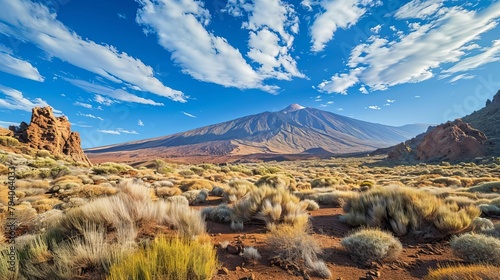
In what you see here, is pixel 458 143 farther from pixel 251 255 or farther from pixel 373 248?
pixel 251 255

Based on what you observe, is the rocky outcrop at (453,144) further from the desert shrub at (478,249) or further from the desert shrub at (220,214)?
the desert shrub at (220,214)

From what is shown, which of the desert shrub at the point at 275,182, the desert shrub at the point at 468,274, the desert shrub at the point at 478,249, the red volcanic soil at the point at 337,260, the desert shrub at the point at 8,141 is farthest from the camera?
the desert shrub at the point at 8,141

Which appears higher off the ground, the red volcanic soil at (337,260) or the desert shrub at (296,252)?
the desert shrub at (296,252)

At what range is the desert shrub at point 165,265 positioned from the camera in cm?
243

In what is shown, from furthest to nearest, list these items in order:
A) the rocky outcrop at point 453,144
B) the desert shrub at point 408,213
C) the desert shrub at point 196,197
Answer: the rocky outcrop at point 453,144, the desert shrub at point 196,197, the desert shrub at point 408,213

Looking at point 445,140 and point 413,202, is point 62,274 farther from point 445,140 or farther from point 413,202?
point 445,140

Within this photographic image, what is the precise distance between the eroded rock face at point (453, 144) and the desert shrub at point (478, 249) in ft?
177

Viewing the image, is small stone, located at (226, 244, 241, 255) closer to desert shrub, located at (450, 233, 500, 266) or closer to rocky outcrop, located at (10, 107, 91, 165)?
desert shrub, located at (450, 233, 500, 266)

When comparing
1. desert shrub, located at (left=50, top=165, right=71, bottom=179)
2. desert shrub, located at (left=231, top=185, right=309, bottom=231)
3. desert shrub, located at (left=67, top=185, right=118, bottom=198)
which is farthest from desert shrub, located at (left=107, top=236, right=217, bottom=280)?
desert shrub, located at (left=50, top=165, right=71, bottom=179)

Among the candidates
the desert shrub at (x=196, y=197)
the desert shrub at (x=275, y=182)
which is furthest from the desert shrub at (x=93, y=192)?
the desert shrub at (x=275, y=182)

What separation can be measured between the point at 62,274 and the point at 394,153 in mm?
76764

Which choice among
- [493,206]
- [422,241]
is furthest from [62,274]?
[493,206]

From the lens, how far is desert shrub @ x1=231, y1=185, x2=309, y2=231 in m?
6.01

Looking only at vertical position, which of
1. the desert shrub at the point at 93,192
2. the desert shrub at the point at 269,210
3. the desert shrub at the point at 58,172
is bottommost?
the desert shrub at the point at 269,210
